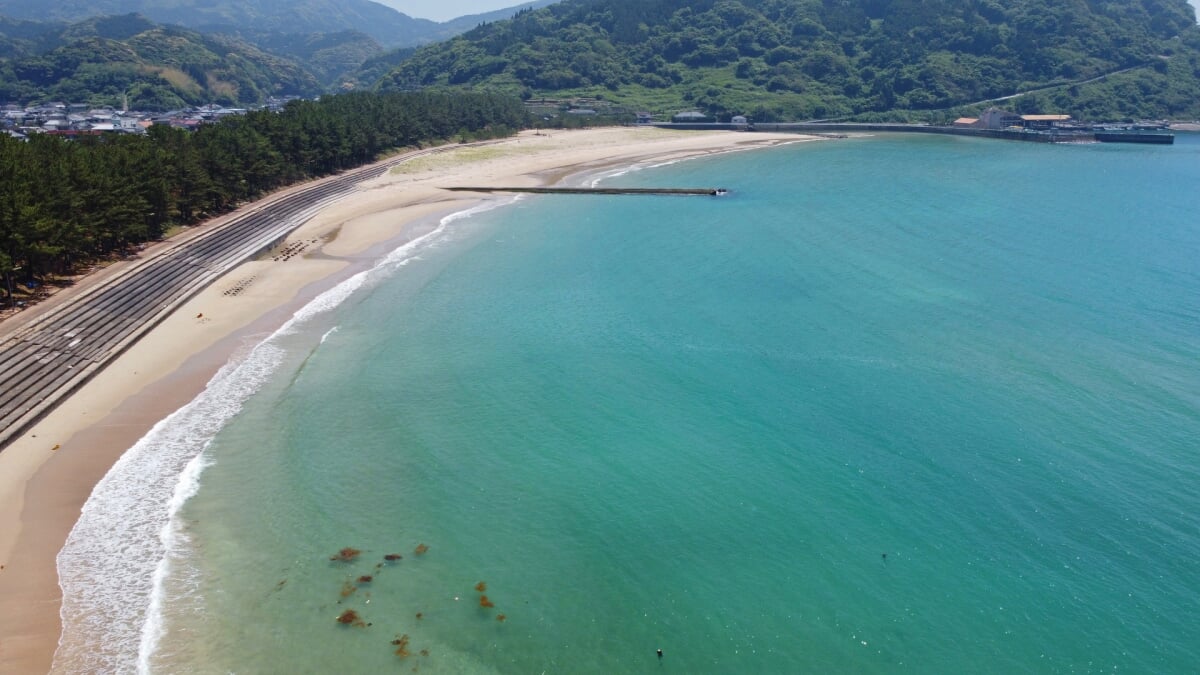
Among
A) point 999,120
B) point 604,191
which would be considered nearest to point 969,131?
point 999,120

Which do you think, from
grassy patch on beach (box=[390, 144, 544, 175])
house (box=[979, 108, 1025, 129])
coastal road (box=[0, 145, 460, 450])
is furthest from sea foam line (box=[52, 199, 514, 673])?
house (box=[979, 108, 1025, 129])

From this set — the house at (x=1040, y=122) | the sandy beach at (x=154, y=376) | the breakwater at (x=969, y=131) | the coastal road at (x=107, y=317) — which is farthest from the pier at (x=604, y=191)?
the house at (x=1040, y=122)

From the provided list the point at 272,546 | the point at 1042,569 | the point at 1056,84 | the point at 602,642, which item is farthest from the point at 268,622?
the point at 1056,84

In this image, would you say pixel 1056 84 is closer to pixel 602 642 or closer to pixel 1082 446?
pixel 1082 446

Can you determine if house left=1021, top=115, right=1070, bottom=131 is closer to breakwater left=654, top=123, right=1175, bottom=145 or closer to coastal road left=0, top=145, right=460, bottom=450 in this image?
breakwater left=654, top=123, right=1175, bottom=145

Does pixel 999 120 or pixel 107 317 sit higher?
pixel 999 120

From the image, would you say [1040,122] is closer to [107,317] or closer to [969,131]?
[969,131]
